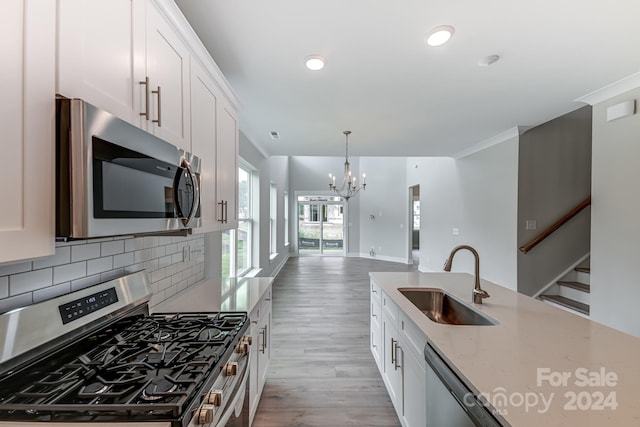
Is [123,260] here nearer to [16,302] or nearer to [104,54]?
[16,302]

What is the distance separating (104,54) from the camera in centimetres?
92

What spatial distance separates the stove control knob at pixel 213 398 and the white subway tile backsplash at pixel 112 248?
87cm

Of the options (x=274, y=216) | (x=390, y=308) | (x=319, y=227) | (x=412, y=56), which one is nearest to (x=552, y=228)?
(x=390, y=308)

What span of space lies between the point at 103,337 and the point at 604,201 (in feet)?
13.5

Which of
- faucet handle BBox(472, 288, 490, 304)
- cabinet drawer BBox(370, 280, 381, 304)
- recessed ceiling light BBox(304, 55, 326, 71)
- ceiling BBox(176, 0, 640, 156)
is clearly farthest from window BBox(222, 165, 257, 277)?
faucet handle BBox(472, 288, 490, 304)

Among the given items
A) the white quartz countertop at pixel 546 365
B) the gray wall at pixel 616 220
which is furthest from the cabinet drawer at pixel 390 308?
the gray wall at pixel 616 220

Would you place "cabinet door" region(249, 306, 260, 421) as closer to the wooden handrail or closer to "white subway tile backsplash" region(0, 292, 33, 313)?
"white subway tile backsplash" region(0, 292, 33, 313)

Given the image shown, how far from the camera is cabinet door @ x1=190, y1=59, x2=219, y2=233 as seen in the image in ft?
5.17

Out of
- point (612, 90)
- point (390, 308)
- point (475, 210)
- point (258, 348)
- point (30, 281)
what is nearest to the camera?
point (30, 281)

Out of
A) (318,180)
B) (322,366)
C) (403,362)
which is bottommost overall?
(322,366)

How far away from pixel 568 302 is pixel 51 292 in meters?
5.01

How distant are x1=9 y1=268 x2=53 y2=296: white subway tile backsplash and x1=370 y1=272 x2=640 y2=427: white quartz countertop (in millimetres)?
1554

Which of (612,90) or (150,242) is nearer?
(150,242)

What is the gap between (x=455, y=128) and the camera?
3.90m
